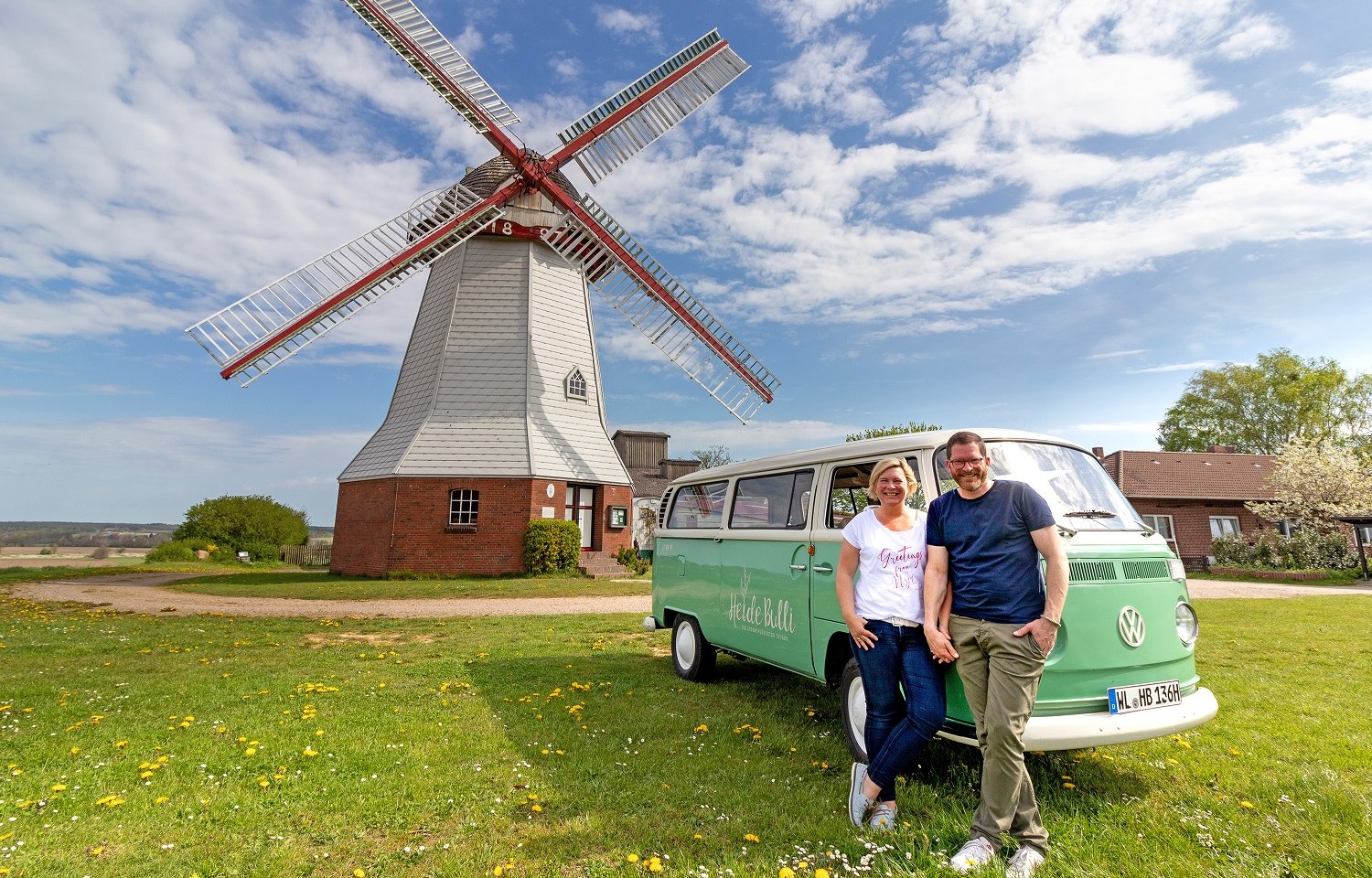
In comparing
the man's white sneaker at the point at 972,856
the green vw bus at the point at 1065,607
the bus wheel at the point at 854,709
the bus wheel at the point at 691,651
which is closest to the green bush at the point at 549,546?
the bus wheel at the point at 691,651

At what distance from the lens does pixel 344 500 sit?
2284cm

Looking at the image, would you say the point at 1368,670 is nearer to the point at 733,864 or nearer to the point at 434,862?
the point at 733,864

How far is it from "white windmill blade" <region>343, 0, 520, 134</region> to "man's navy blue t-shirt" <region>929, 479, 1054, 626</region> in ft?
74.5

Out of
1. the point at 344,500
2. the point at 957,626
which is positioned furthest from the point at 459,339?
the point at 957,626

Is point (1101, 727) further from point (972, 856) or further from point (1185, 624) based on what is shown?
point (1185, 624)

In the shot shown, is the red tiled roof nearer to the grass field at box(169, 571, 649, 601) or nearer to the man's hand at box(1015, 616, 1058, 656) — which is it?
the grass field at box(169, 571, 649, 601)

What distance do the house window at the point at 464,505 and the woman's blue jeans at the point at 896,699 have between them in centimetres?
1904

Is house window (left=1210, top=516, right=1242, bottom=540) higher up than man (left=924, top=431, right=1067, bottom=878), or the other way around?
house window (left=1210, top=516, right=1242, bottom=540)

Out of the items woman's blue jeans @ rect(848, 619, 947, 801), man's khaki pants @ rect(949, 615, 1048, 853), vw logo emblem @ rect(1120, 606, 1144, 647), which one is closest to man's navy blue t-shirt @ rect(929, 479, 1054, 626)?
man's khaki pants @ rect(949, 615, 1048, 853)

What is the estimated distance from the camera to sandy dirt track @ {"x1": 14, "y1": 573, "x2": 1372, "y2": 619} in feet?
45.6

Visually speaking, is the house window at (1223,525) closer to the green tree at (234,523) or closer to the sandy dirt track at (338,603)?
the sandy dirt track at (338,603)

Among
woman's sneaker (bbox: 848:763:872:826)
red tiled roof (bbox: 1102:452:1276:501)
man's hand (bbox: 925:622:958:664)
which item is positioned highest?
red tiled roof (bbox: 1102:452:1276:501)

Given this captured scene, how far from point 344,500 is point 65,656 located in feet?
47.2

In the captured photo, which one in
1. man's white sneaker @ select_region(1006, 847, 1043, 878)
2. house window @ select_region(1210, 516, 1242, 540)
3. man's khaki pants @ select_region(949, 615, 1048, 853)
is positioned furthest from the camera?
house window @ select_region(1210, 516, 1242, 540)
